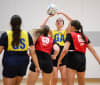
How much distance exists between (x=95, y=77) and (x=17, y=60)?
13.5 feet

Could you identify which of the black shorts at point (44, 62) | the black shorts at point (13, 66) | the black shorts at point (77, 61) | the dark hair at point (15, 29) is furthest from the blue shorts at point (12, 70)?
the black shorts at point (77, 61)

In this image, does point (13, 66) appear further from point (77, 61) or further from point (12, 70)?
point (77, 61)

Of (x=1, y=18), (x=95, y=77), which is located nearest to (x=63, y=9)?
(x=1, y=18)

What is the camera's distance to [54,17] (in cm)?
600

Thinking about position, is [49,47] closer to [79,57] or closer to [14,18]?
[79,57]

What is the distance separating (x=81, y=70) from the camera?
10.2ft

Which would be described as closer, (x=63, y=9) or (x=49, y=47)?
(x=49, y=47)

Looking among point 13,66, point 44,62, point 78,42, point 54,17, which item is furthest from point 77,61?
point 54,17

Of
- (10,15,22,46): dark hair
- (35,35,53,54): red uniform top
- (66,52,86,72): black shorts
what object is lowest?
(66,52,86,72): black shorts

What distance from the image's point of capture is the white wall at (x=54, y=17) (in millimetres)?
5821

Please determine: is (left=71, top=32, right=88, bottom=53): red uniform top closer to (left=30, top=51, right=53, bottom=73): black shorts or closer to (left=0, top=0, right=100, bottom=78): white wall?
(left=30, top=51, right=53, bottom=73): black shorts

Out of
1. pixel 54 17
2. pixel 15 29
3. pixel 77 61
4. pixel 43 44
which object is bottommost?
pixel 77 61

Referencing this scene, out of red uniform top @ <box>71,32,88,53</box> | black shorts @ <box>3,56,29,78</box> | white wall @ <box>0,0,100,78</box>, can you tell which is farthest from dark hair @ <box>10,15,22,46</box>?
white wall @ <box>0,0,100,78</box>

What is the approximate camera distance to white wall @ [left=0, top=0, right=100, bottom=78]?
5.82m
